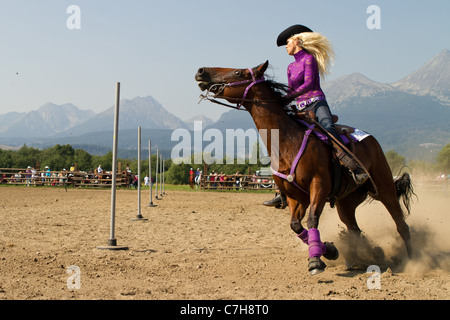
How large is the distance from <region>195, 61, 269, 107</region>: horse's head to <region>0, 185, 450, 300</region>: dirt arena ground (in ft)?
8.22

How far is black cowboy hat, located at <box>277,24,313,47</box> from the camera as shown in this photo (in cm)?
703

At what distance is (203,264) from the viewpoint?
7.02m

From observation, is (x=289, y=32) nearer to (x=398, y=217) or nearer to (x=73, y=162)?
(x=398, y=217)

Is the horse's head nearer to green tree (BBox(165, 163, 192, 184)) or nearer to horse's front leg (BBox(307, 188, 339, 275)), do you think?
horse's front leg (BBox(307, 188, 339, 275))

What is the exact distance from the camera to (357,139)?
700 centimetres

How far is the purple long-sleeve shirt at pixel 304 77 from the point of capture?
6.51 meters

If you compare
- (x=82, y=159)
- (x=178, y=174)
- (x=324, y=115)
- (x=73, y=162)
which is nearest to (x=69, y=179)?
(x=324, y=115)

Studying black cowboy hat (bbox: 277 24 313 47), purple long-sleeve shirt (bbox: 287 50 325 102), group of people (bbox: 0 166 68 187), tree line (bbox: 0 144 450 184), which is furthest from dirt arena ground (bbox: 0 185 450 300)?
tree line (bbox: 0 144 450 184)

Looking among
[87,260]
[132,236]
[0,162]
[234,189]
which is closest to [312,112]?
[87,260]

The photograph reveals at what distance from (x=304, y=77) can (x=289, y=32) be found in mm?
916

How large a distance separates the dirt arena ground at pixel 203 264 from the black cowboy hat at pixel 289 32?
11.4 ft

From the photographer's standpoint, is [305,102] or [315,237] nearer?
[315,237]

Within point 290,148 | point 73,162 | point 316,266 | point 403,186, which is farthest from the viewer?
point 73,162
